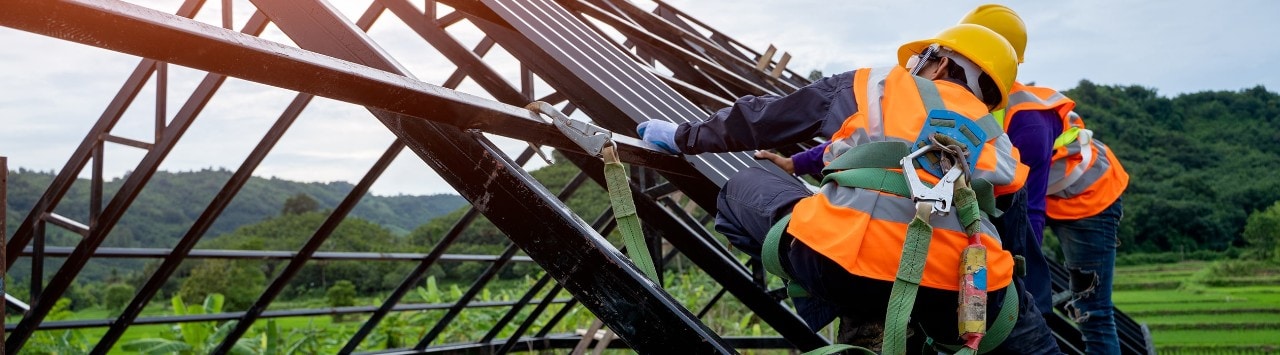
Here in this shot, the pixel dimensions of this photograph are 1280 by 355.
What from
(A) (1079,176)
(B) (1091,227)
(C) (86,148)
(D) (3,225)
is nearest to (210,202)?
(C) (86,148)

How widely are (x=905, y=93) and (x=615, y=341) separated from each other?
6.30m

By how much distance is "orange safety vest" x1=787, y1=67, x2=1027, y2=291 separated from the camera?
1.71 meters

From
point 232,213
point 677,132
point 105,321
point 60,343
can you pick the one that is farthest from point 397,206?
point 677,132

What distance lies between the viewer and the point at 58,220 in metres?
4.09

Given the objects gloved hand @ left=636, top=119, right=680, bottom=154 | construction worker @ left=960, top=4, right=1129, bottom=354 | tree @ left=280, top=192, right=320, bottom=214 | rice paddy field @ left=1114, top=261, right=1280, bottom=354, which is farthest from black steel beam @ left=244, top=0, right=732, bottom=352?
rice paddy field @ left=1114, top=261, right=1280, bottom=354

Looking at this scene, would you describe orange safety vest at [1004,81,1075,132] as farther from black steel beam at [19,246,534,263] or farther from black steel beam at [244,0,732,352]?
black steel beam at [19,246,534,263]

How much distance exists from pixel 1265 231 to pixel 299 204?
38.5m

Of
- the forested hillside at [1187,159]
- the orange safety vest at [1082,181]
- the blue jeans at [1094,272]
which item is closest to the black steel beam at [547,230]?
the orange safety vest at [1082,181]

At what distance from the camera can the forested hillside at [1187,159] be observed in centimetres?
4038

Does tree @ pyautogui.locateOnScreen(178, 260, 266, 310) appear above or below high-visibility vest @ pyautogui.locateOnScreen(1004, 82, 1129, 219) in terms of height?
below

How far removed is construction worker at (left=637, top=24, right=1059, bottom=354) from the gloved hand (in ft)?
0.09

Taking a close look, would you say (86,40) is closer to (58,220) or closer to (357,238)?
(58,220)

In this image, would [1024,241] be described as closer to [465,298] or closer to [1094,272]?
[1094,272]

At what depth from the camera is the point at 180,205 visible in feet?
84.6
